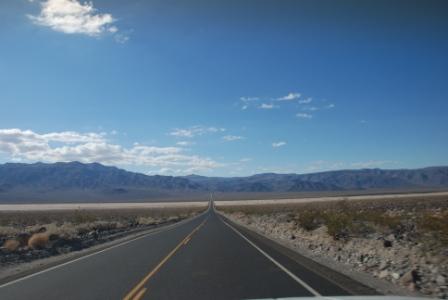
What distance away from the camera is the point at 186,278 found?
1264 cm

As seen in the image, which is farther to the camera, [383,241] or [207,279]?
[383,241]

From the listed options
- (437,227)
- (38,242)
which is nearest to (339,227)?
(437,227)

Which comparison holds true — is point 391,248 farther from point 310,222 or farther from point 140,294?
point 310,222

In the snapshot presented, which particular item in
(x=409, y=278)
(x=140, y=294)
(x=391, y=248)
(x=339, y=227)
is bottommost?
(x=140, y=294)

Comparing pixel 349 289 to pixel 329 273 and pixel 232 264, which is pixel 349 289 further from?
pixel 232 264

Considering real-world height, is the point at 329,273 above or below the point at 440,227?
below

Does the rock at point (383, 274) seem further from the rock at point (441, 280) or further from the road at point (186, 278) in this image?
the rock at point (441, 280)

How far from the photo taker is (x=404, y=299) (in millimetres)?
7637

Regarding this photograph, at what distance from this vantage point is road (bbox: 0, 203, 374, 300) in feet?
34.4

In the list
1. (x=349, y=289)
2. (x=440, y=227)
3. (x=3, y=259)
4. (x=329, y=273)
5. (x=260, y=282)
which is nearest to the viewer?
(x=349, y=289)

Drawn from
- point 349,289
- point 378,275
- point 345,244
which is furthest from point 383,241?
point 349,289

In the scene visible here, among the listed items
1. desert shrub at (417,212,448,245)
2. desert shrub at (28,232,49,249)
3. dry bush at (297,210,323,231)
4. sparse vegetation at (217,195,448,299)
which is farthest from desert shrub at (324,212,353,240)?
desert shrub at (28,232,49,249)

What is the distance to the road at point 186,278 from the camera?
10492mm

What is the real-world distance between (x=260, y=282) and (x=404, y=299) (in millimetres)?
4484
